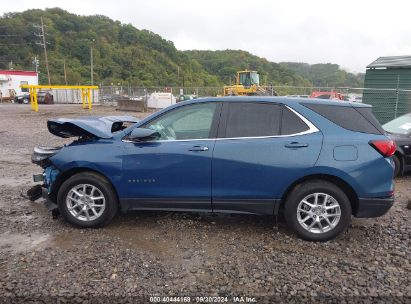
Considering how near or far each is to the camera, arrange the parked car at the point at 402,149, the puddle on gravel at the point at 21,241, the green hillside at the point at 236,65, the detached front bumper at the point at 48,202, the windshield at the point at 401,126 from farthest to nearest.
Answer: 1. the green hillside at the point at 236,65
2. the windshield at the point at 401,126
3. the parked car at the point at 402,149
4. the detached front bumper at the point at 48,202
5. the puddle on gravel at the point at 21,241

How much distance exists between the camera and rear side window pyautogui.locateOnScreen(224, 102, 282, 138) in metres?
4.21

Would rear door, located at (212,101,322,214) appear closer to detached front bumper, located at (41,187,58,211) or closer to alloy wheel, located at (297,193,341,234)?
alloy wheel, located at (297,193,341,234)

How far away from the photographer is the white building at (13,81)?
47.9 meters

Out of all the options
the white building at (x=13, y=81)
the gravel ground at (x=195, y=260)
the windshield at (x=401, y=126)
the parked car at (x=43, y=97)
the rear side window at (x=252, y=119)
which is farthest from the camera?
the white building at (x=13, y=81)

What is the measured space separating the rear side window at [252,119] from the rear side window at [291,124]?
0.06 m

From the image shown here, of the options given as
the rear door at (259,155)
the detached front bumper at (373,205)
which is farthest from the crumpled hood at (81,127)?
the detached front bumper at (373,205)

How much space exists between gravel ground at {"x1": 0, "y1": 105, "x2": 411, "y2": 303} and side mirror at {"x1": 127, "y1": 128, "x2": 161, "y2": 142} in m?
1.12

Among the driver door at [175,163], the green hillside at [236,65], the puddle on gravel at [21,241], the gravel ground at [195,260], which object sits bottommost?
the puddle on gravel at [21,241]

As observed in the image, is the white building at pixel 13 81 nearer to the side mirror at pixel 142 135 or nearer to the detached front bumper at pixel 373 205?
the side mirror at pixel 142 135

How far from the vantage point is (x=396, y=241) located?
13.9ft

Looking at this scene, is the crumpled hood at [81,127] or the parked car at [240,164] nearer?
the parked car at [240,164]

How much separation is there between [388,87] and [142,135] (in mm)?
12571

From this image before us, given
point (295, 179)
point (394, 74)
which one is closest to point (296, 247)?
point (295, 179)

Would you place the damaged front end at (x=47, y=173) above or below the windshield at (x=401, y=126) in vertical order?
below
